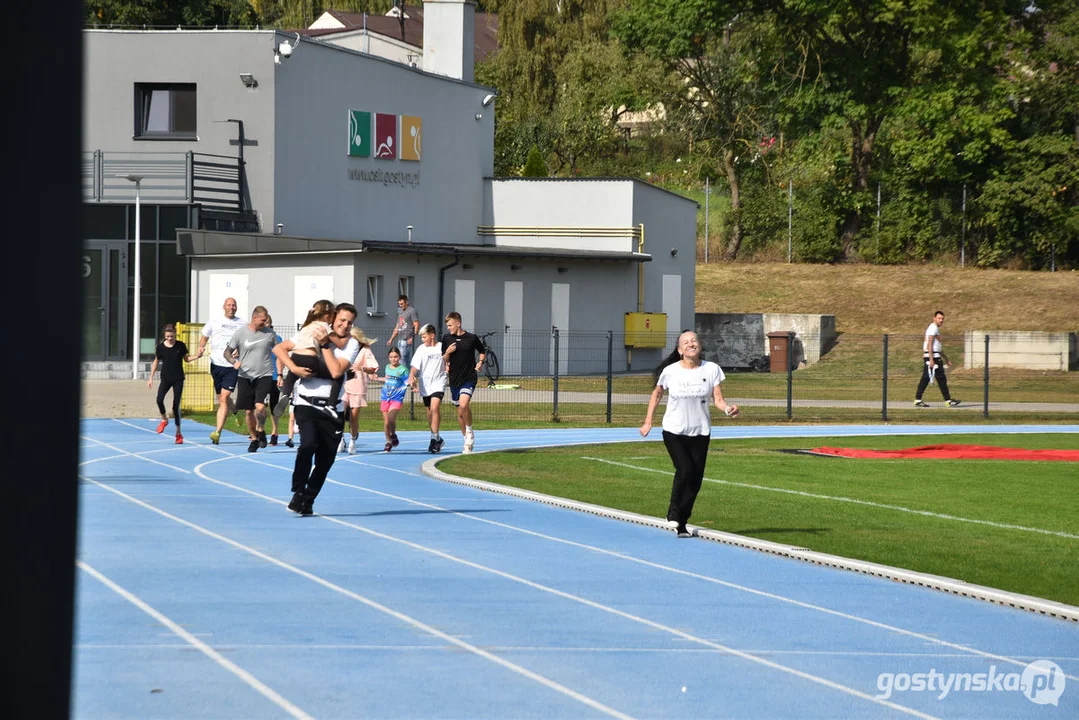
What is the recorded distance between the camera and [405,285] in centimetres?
3666

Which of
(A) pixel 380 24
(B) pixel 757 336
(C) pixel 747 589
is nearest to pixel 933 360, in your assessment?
(B) pixel 757 336

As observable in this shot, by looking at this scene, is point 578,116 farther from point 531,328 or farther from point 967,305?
point 531,328

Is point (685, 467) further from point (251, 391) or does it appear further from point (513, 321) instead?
point (513, 321)

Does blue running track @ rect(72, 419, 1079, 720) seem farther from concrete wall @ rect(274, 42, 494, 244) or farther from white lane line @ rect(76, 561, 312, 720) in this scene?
concrete wall @ rect(274, 42, 494, 244)

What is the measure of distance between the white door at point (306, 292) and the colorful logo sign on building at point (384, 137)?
6.72 m

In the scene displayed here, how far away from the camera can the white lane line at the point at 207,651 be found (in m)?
6.29

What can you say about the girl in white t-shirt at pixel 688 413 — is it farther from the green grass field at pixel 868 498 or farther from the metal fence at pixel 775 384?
the metal fence at pixel 775 384

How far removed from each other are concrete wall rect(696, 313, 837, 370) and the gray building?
6.74 feet

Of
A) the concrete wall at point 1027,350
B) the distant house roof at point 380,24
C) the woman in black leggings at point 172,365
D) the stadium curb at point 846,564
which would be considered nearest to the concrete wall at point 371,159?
the concrete wall at point 1027,350

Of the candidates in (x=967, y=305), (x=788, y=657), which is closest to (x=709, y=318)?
(x=967, y=305)

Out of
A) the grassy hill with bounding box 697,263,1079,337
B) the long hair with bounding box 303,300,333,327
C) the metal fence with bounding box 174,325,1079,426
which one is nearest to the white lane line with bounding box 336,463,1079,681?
the long hair with bounding box 303,300,333,327

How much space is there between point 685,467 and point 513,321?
27.4 m

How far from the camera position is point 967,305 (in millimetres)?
48531

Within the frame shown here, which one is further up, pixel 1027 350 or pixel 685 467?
pixel 1027 350
